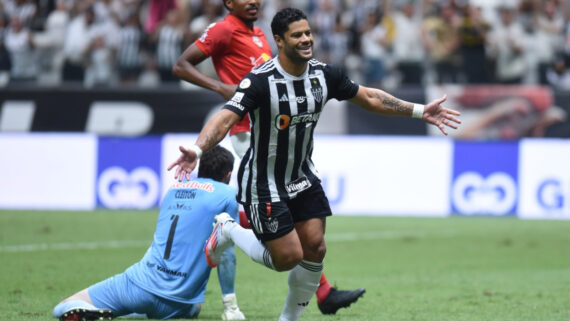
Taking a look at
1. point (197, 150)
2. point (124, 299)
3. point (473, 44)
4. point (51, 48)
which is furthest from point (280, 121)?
point (51, 48)

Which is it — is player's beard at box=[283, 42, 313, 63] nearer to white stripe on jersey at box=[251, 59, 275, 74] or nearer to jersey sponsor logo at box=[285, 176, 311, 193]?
white stripe on jersey at box=[251, 59, 275, 74]

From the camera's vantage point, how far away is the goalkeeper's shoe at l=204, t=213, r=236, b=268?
22.8ft

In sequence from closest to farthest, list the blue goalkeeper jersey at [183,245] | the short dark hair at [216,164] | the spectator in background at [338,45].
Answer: the blue goalkeeper jersey at [183,245] → the short dark hair at [216,164] → the spectator in background at [338,45]

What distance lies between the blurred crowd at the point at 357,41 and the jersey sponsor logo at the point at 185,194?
10838 mm

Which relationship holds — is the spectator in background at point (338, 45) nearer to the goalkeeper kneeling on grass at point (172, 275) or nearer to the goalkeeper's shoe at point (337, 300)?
the goalkeeper's shoe at point (337, 300)

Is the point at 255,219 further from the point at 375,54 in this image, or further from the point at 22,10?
the point at 22,10

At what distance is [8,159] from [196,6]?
5.86 metres

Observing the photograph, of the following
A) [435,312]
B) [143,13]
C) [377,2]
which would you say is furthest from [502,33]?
[435,312]

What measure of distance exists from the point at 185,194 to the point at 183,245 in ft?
1.45

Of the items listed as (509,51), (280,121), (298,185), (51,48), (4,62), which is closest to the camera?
(280,121)

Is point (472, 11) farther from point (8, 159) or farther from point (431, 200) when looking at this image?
point (8, 159)

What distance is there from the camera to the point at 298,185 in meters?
6.74

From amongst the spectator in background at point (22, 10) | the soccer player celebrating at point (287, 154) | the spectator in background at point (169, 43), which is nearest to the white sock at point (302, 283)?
the soccer player celebrating at point (287, 154)

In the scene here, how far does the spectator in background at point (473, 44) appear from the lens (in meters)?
18.7
